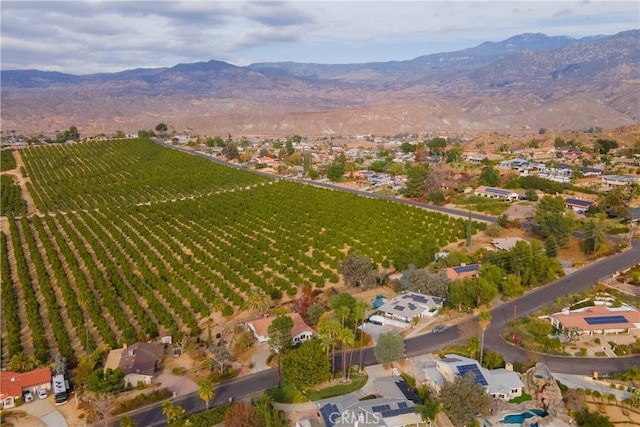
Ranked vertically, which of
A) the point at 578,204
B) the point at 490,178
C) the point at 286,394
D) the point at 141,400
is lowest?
the point at 141,400

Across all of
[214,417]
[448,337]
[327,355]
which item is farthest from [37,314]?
[448,337]

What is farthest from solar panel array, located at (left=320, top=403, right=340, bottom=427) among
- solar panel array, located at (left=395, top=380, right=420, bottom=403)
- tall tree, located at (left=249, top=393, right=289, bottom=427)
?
solar panel array, located at (left=395, top=380, right=420, bottom=403)

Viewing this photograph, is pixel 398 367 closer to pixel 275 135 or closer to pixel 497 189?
pixel 497 189

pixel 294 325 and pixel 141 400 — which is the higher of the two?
pixel 294 325

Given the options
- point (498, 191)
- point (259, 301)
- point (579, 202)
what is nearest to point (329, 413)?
point (259, 301)

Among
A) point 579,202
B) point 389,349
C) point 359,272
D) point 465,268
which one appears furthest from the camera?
point 579,202

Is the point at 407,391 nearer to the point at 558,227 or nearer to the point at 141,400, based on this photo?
the point at 141,400

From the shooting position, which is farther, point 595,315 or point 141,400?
point 595,315
